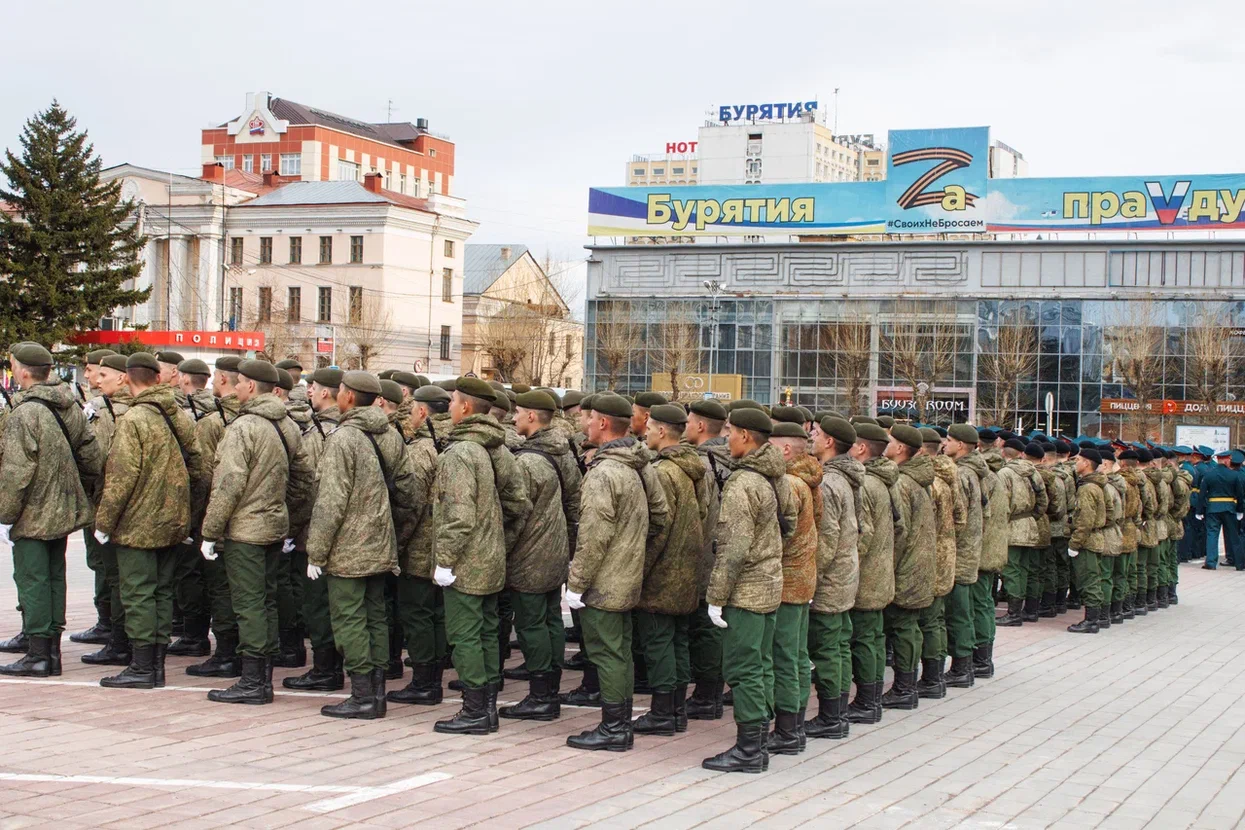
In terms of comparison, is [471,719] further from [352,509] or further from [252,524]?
[252,524]

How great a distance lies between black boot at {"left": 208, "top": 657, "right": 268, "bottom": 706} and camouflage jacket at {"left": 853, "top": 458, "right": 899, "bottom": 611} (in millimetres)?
4032

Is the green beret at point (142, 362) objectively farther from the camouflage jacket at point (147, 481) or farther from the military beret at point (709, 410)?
the military beret at point (709, 410)

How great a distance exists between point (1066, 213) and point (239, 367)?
52.5m

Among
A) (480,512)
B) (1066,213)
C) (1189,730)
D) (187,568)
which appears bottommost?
(1189,730)

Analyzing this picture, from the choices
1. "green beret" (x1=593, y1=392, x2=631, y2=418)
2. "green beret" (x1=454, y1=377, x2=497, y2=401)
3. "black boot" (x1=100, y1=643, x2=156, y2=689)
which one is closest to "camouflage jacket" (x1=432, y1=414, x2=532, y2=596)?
"green beret" (x1=454, y1=377, x2=497, y2=401)

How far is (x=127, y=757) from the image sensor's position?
748cm

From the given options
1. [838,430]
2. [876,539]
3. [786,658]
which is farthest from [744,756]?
[838,430]

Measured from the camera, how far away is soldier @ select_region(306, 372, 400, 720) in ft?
28.7

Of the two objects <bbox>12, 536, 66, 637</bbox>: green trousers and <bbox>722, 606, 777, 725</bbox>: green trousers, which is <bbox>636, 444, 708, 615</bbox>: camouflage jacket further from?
<bbox>12, 536, 66, 637</bbox>: green trousers

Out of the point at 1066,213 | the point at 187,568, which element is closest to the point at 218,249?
the point at 1066,213

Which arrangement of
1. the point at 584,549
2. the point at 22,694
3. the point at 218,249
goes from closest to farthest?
the point at 584,549 → the point at 22,694 → the point at 218,249

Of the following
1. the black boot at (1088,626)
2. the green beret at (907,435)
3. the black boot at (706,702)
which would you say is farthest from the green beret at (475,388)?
the black boot at (1088,626)

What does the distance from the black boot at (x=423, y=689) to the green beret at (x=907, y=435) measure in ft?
12.2

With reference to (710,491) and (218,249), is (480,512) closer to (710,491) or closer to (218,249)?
(710,491)
